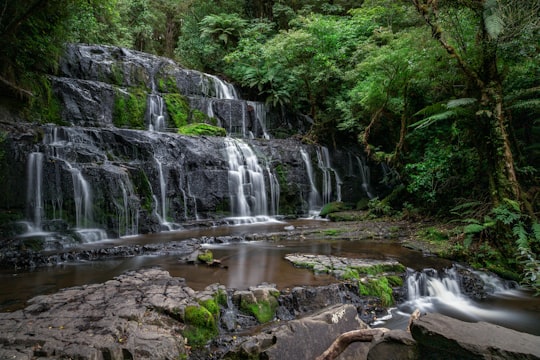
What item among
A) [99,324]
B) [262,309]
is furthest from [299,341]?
[99,324]

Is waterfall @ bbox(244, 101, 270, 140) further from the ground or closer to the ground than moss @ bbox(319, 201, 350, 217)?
further from the ground

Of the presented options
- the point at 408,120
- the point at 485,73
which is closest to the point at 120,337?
the point at 485,73

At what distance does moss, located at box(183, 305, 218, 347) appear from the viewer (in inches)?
150

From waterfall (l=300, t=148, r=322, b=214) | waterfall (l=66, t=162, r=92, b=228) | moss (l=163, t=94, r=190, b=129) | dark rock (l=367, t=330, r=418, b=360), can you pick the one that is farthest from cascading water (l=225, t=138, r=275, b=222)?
dark rock (l=367, t=330, r=418, b=360)

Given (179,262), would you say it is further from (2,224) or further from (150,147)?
(150,147)

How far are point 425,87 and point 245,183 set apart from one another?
7.09 metres

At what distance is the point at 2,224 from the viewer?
8.15 metres

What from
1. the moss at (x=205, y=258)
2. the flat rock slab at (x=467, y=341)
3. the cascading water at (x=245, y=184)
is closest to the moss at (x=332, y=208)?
the cascading water at (x=245, y=184)

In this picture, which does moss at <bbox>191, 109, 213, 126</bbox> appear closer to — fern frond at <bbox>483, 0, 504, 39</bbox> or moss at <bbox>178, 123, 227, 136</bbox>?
moss at <bbox>178, 123, 227, 136</bbox>

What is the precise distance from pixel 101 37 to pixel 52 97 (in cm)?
891

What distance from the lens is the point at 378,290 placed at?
17.6 ft

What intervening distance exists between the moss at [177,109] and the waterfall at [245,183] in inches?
127

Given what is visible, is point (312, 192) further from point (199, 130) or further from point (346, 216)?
point (199, 130)

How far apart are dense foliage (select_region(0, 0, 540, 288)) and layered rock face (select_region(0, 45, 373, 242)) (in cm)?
158
